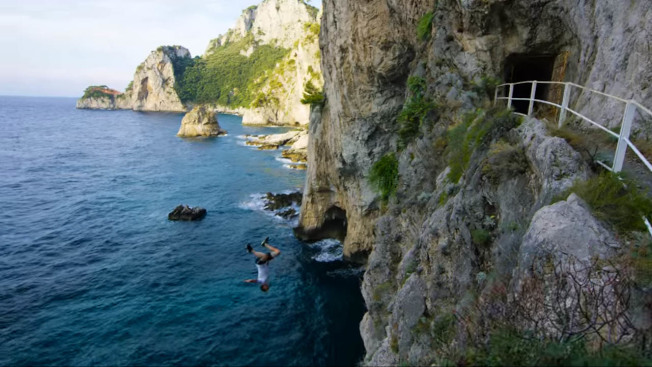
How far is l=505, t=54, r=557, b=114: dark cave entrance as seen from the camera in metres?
12.6

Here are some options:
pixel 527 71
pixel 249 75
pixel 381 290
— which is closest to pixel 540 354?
pixel 381 290

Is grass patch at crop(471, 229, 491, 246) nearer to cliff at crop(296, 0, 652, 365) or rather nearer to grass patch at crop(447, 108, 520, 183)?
cliff at crop(296, 0, 652, 365)

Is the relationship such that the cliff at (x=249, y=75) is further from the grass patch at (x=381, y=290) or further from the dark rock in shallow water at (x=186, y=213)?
the grass patch at (x=381, y=290)

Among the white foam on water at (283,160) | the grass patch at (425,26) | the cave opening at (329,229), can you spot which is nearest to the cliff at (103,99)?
the white foam on water at (283,160)

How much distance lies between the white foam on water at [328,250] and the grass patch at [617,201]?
2006 cm

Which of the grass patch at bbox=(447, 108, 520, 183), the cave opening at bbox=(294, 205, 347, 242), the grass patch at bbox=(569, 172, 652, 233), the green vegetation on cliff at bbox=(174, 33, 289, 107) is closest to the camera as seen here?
the grass patch at bbox=(569, 172, 652, 233)

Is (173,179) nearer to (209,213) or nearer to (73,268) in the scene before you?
(209,213)

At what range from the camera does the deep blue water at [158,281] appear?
15.7 m

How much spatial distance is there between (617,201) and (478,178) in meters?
3.28

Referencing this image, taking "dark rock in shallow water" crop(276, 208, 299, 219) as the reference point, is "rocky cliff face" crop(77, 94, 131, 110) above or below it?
above

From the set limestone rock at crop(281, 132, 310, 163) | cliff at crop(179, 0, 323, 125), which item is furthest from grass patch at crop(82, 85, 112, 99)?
limestone rock at crop(281, 132, 310, 163)

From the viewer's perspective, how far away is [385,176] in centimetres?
1789

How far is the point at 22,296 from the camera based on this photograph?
62.9 feet

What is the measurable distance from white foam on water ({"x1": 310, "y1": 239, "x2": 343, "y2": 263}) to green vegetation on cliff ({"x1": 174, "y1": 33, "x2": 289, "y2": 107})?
10712 cm
